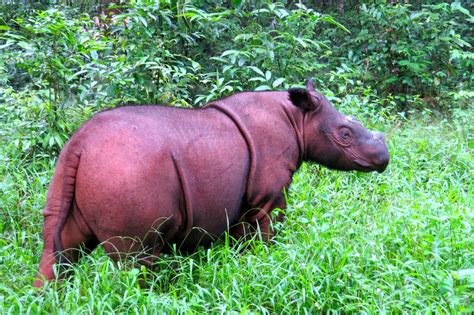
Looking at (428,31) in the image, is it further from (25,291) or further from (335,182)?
(25,291)

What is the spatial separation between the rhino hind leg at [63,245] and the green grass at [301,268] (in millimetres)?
131

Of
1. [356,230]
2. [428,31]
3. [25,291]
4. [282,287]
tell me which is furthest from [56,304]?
[428,31]

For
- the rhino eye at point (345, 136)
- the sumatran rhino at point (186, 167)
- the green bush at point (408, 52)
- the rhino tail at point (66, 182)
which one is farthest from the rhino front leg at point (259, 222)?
the green bush at point (408, 52)

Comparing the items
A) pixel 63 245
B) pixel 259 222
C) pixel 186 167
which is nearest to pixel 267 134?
pixel 259 222

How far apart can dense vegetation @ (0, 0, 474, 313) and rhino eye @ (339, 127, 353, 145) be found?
648mm

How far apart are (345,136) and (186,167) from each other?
1776 millimetres

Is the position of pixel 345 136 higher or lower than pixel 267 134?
lower

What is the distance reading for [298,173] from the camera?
669cm

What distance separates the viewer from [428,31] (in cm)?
998

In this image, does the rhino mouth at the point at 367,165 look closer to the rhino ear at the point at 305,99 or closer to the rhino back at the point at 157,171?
the rhino ear at the point at 305,99

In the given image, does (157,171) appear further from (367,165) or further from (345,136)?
(367,165)

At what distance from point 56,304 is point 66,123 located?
3.25m

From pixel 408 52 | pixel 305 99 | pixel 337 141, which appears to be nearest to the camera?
pixel 305 99

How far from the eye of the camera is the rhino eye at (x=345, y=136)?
541 centimetres
